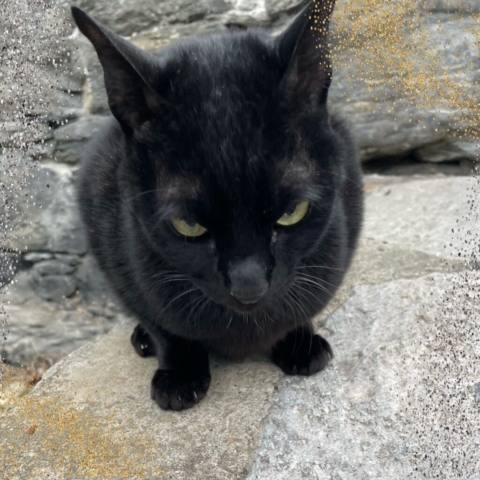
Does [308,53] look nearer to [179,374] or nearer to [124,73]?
[124,73]

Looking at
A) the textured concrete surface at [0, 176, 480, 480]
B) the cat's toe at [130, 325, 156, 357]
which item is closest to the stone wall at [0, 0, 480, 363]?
the cat's toe at [130, 325, 156, 357]

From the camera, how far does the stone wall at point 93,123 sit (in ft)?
6.37

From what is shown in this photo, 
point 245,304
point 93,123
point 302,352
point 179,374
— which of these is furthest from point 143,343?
point 93,123

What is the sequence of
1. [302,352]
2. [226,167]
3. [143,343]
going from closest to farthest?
[226,167]
[302,352]
[143,343]

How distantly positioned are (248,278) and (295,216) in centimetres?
14

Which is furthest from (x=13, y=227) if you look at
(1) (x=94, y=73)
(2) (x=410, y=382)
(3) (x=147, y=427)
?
(2) (x=410, y=382)

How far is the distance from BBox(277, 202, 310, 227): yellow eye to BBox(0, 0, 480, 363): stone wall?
1.04 m

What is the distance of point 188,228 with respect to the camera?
3.33ft

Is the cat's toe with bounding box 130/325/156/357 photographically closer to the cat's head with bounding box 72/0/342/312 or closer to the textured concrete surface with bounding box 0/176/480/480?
the textured concrete surface with bounding box 0/176/480/480

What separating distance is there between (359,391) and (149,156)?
648mm

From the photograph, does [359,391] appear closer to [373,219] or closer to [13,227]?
[373,219]

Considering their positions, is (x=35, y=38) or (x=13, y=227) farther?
(x=13, y=227)

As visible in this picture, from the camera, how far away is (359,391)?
1252 mm

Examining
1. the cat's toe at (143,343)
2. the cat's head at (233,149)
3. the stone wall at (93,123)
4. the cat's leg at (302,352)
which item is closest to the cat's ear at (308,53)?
the cat's head at (233,149)
